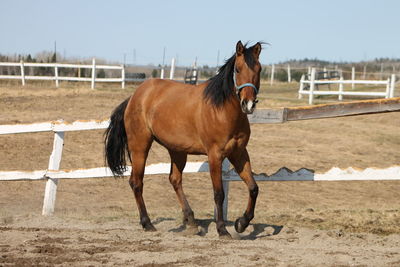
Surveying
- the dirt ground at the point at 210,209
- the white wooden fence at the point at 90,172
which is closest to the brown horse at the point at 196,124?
the white wooden fence at the point at 90,172

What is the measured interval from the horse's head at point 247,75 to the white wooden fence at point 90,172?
1.33m

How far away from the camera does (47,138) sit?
15.4 m

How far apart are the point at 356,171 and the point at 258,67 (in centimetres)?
193

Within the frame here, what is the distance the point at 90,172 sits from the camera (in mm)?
8703

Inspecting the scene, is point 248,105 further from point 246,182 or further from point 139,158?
point 139,158

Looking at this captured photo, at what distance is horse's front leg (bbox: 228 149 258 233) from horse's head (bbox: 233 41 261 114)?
0.76 metres

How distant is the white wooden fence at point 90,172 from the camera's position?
7770 mm

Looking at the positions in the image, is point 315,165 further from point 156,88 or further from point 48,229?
point 48,229

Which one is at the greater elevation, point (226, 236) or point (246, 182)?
point (246, 182)

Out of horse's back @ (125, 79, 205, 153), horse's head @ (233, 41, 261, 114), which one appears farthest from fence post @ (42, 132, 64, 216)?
horse's head @ (233, 41, 261, 114)

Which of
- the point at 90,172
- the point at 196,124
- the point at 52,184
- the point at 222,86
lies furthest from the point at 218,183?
the point at 52,184

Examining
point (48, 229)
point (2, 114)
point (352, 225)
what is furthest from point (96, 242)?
point (2, 114)

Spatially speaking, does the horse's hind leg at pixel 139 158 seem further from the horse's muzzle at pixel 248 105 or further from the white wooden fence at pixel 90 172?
the horse's muzzle at pixel 248 105

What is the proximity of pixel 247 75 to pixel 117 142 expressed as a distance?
2458 millimetres
